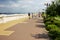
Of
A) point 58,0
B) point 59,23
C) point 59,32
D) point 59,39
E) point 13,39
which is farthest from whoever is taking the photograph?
point 58,0

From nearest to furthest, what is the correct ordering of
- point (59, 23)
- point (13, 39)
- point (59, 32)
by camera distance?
point (59, 32) < point (59, 23) < point (13, 39)

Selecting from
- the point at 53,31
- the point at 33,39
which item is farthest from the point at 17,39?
the point at 53,31

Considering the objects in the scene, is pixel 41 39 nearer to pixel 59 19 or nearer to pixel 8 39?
pixel 8 39

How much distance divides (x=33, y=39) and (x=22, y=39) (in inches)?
28.3

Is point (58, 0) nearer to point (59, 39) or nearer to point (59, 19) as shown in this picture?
point (59, 19)

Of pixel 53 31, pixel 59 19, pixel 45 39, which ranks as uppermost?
pixel 59 19

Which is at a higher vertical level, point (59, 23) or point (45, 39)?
point (59, 23)

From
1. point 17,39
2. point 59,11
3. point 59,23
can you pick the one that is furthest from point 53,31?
point 59,11

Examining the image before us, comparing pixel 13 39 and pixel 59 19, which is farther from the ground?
pixel 59 19

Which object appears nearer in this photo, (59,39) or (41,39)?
(59,39)

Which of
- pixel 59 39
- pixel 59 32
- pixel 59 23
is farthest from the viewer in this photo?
pixel 59 23

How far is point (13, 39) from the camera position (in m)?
12.1

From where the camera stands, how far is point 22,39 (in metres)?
12.2

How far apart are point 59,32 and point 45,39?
296 centimetres
